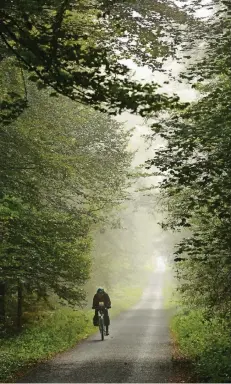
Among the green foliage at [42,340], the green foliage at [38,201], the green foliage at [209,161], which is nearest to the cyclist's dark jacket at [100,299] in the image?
the green foliage at [42,340]

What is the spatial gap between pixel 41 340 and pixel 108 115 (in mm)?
11318

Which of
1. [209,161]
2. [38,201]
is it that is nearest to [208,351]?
[209,161]

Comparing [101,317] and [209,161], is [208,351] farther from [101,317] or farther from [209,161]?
[101,317]

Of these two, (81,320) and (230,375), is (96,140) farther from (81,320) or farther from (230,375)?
(230,375)

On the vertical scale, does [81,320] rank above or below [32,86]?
below

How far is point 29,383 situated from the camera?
10.3 m

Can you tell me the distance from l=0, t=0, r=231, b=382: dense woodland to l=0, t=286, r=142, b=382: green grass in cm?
137

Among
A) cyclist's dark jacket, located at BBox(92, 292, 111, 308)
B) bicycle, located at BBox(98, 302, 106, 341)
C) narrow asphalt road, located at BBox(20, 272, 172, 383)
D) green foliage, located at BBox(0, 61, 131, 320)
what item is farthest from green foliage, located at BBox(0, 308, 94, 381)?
green foliage, located at BBox(0, 61, 131, 320)

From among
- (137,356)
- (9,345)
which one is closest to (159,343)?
(137,356)

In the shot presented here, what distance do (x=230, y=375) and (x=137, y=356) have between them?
4878mm

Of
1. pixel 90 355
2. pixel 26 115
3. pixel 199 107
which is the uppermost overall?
pixel 26 115

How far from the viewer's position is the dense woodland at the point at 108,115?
6.68 meters

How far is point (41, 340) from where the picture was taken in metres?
17.0

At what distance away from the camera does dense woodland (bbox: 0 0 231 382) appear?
21.9 ft
